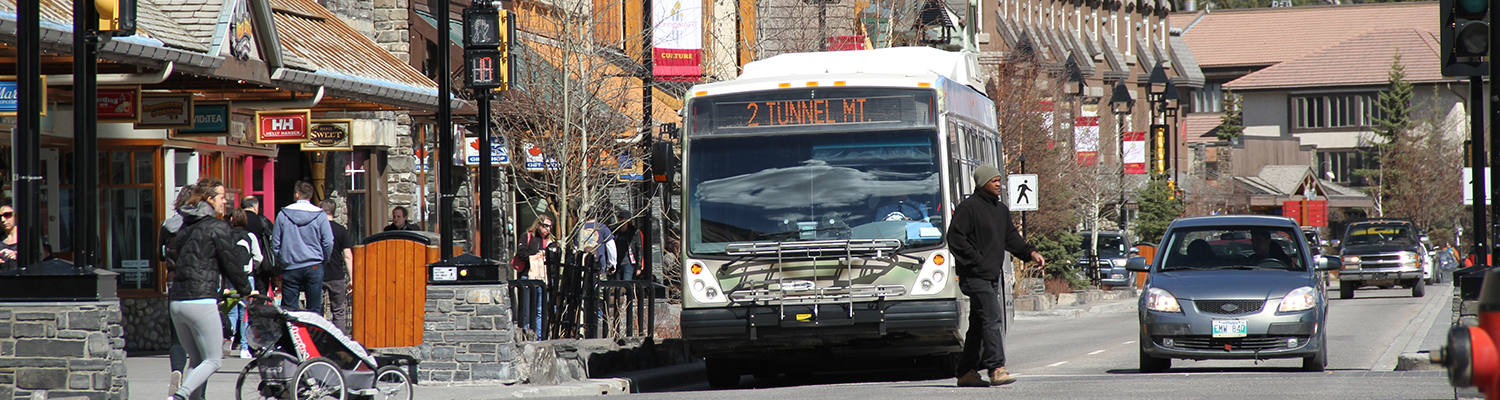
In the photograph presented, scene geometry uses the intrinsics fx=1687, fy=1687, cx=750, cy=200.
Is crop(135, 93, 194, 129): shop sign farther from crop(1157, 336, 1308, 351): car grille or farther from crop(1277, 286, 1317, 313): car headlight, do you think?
crop(1277, 286, 1317, 313): car headlight

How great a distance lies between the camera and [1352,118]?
88750 mm

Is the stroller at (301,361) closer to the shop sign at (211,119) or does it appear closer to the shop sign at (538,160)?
the shop sign at (211,119)

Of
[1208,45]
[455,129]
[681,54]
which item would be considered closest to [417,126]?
[455,129]

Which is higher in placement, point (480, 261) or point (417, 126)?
point (417, 126)

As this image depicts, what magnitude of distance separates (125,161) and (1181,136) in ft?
214

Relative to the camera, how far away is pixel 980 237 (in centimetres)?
1194

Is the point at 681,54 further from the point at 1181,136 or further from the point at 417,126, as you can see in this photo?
the point at 1181,136

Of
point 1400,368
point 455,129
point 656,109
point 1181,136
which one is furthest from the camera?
point 1181,136

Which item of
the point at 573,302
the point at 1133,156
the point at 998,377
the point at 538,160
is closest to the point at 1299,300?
the point at 998,377

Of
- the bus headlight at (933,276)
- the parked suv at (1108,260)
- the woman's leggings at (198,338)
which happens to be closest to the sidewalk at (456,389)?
the woman's leggings at (198,338)

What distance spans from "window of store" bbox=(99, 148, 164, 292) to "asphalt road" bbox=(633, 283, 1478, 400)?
279 inches

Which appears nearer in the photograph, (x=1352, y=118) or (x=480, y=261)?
(x=480, y=261)

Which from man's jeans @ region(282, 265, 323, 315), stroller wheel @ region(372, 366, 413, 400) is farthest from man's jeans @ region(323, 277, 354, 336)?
stroller wheel @ region(372, 366, 413, 400)

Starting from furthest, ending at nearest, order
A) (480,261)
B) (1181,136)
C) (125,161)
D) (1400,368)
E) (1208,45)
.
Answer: (1208,45), (1181,136), (125,161), (1400,368), (480,261)
